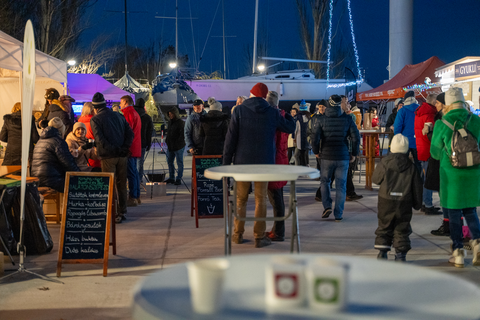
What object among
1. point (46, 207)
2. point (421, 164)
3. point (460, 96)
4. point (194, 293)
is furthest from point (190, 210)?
point (194, 293)

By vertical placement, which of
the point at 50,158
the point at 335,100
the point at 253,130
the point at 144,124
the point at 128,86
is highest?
the point at 128,86

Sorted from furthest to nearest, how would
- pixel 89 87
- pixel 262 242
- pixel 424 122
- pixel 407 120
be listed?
pixel 89 87 → pixel 407 120 → pixel 424 122 → pixel 262 242

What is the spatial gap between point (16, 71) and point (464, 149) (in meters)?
10.6

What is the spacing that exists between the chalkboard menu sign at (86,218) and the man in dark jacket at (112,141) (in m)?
2.24

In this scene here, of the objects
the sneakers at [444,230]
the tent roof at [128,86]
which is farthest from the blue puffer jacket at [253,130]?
the tent roof at [128,86]

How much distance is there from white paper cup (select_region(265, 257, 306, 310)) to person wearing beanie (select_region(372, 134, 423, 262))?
348 centimetres

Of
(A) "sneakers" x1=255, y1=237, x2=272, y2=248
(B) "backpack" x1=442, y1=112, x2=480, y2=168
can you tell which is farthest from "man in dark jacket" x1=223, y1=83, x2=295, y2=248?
(B) "backpack" x1=442, y1=112, x2=480, y2=168

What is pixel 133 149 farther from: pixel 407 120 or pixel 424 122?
pixel 424 122

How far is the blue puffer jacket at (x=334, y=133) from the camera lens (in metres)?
7.39

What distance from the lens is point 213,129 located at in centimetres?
972

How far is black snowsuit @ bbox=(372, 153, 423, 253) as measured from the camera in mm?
4828

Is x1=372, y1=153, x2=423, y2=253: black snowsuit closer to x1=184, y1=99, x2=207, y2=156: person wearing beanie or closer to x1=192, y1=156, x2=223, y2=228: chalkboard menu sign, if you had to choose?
x1=192, y1=156, x2=223, y2=228: chalkboard menu sign

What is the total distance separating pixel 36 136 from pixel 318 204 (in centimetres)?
498

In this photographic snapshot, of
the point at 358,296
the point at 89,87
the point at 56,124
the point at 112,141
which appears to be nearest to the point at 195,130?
the point at 112,141
